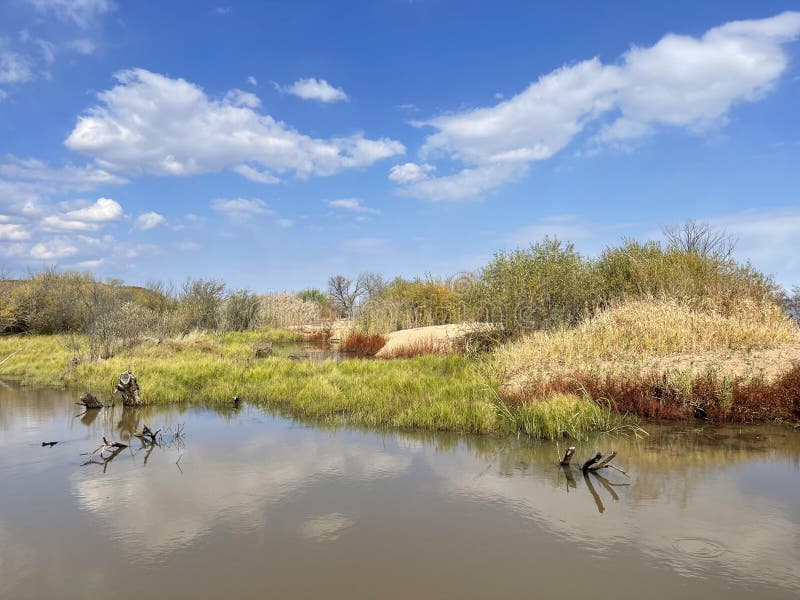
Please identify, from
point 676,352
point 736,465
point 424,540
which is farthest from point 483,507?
point 676,352

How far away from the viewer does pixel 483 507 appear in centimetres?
623

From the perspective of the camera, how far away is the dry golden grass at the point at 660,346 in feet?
38.4

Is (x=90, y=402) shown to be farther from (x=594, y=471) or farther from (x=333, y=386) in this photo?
(x=594, y=471)

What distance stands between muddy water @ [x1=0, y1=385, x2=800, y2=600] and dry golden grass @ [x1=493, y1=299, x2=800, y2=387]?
9.48ft

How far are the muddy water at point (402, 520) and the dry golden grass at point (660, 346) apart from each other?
2.89 metres

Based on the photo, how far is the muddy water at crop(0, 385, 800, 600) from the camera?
468cm

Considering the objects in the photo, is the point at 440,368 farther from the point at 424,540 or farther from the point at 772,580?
the point at 772,580

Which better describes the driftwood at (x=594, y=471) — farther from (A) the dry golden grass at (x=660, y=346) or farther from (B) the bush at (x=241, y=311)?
(B) the bush at (x=241, y=311)

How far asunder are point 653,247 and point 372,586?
62.4ft

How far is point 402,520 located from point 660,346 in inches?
371

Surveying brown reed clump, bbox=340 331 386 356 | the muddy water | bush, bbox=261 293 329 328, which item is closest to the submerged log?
the muddy water

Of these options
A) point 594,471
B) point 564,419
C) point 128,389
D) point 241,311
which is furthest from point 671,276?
point 241,311

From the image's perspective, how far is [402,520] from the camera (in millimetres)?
5914

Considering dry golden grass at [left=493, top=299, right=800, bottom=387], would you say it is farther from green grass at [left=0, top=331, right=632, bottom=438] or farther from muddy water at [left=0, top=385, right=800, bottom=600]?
muddy water at [left=0, top=385, right=800, bottom=600]
